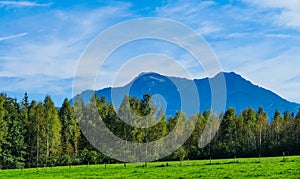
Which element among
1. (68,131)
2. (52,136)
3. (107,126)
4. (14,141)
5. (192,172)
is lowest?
(192,172)

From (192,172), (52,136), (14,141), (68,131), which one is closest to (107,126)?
(68,131)

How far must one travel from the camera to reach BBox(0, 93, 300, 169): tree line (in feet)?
221

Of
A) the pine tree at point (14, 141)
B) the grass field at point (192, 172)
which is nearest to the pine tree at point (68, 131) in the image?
the pine tree at point (14, 141)

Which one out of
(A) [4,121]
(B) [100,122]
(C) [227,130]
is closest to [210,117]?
(C) [227,130]

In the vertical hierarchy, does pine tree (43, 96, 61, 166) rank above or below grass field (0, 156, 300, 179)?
above

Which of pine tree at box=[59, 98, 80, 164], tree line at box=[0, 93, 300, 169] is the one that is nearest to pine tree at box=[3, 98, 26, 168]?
tree line at box=[0, 93, 300, 169]

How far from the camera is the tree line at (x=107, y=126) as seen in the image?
6725cm

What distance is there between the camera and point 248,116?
99875 mm

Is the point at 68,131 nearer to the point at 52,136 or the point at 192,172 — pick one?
the point at 52,136

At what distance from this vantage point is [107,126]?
255ft

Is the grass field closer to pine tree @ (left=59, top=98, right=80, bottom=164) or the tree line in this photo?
the tree line

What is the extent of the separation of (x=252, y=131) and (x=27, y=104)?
4570 cm

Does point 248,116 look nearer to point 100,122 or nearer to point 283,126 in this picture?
point 283,126

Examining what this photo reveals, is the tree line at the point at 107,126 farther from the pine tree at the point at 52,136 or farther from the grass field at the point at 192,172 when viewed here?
the grass field at the point at 192,172
